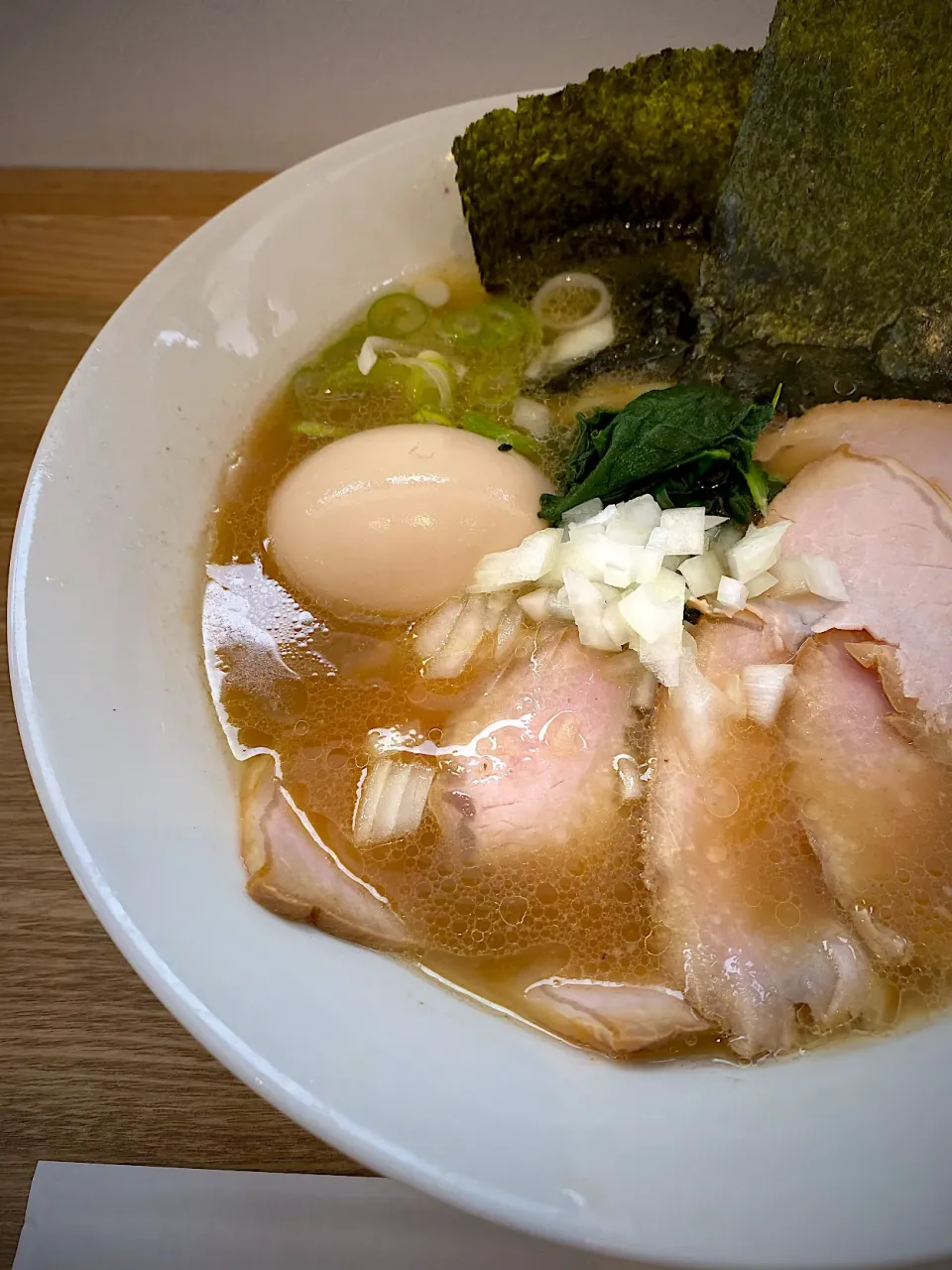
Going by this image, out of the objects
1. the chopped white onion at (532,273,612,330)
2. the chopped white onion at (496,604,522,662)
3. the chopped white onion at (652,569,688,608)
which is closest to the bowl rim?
Answer: the chopped white onion at (496,604,522,662)

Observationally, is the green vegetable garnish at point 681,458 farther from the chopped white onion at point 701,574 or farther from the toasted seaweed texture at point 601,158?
the toasted seaweed texture at point 601,158

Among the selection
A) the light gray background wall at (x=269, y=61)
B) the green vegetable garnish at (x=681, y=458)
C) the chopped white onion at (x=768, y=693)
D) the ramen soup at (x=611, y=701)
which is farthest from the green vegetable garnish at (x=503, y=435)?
the light gray background wall at (x=269, y=61)

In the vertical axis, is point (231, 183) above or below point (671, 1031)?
above

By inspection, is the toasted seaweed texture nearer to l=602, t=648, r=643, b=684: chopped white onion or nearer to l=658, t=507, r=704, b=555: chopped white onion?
l=658, t=507, r=704, b=555: chopped white onion

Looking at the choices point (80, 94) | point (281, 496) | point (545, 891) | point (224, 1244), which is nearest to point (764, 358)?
point (281, 496)

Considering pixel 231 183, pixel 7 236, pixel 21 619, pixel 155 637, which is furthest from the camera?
pixel 231 183

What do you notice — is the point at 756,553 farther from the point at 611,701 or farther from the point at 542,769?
the point at 542,769

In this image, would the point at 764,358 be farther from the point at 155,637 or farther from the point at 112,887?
the point at 112,887
